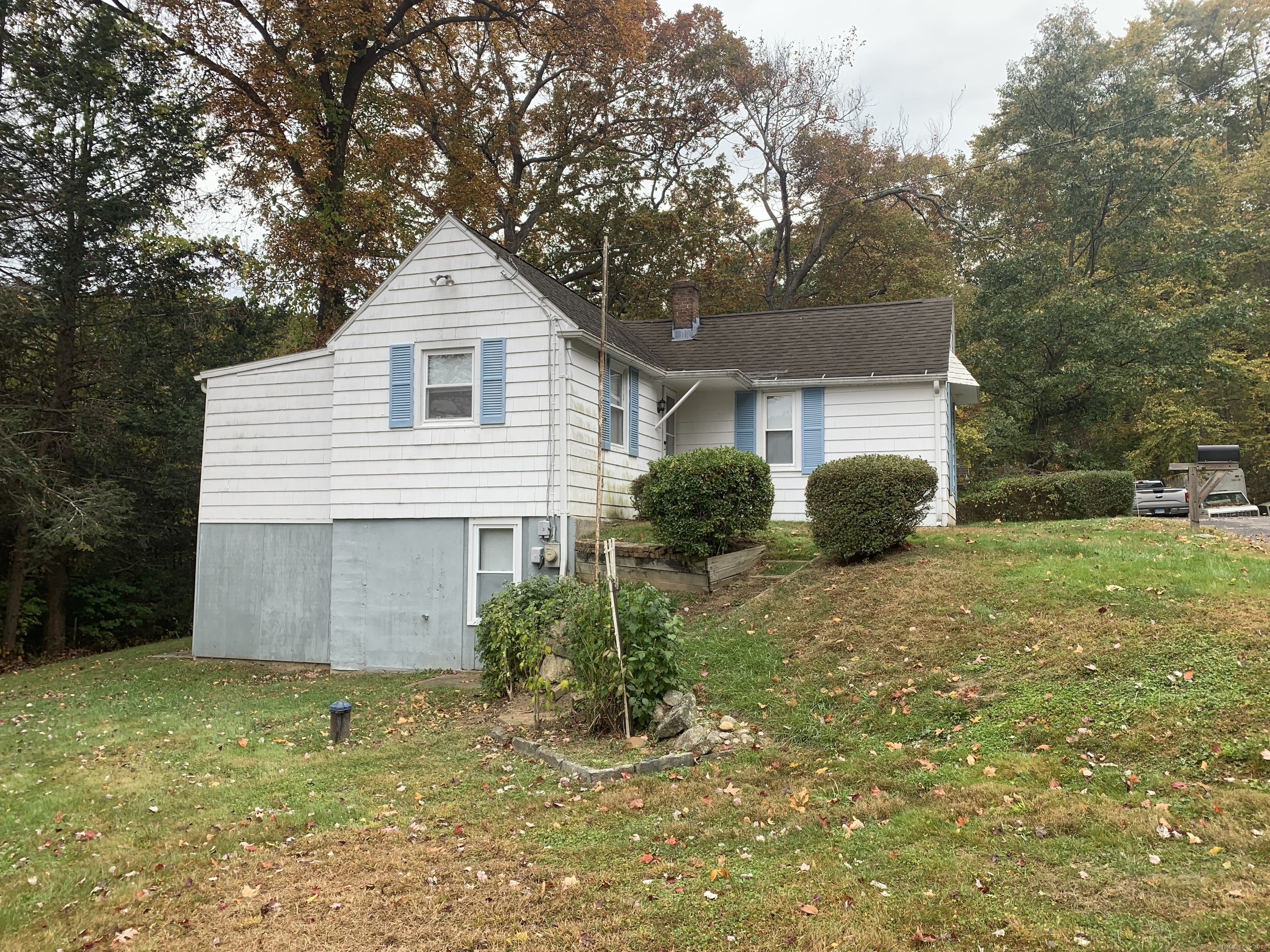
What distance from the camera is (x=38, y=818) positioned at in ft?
19.7

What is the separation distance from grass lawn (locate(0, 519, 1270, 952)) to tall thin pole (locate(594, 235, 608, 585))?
239cm

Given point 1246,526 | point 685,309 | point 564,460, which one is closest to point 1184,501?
point 1246,526

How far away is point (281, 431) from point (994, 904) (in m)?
13.3

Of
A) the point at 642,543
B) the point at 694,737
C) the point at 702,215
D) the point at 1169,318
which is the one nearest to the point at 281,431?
the point at 642,543

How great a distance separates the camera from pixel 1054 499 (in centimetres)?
1669

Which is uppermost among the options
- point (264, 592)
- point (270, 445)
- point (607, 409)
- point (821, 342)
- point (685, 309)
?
point (685, 309)

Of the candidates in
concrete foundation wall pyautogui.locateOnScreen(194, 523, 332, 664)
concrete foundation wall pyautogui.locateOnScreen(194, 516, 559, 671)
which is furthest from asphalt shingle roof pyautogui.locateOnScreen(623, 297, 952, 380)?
concrete foundation wall pyautogui.locateOnScreen(194, 523, 332, 664)

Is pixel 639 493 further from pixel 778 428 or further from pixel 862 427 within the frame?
pixel 862 427

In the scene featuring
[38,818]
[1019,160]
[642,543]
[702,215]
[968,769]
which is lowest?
[38,818]

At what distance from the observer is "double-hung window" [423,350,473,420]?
1272 centimetres

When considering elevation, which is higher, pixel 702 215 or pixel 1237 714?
pixel 702 215

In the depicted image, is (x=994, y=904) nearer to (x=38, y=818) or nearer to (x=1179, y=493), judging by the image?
(x=38, y=818)

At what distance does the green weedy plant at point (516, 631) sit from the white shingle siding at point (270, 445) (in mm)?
5406

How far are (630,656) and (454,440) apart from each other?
6.22m
